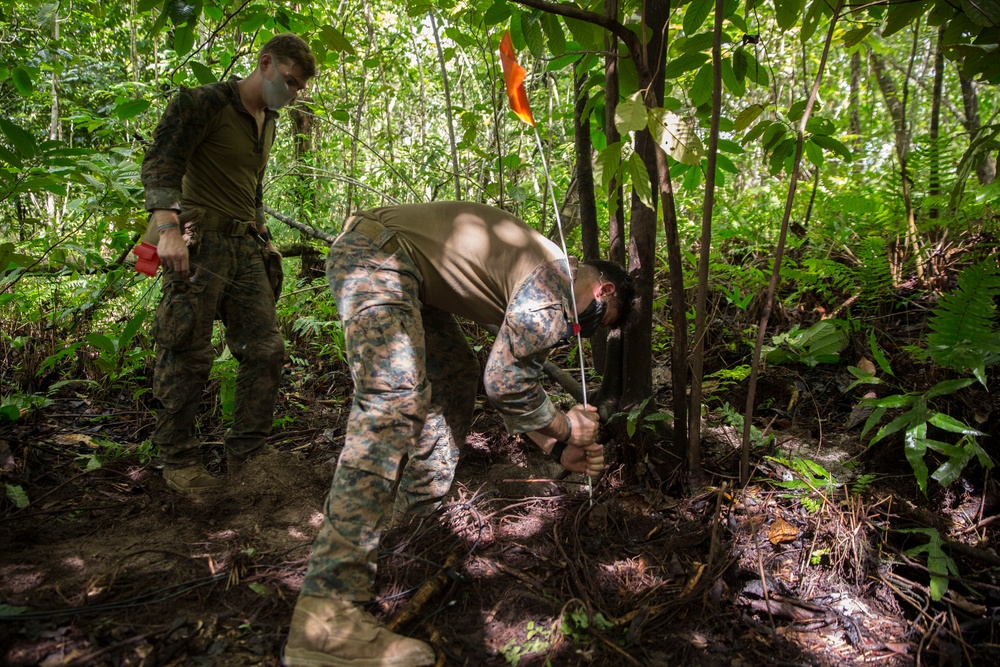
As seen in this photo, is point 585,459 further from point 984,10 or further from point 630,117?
point 984,10

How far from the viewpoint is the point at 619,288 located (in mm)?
2381

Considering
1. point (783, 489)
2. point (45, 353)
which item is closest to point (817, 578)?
point (783, 489)

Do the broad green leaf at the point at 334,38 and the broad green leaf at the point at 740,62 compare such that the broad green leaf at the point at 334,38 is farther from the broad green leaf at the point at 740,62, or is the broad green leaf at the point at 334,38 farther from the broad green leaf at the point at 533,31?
the broad green leaf at the point at 740,62

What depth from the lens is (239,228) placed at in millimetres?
3148

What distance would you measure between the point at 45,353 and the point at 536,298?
4067mm

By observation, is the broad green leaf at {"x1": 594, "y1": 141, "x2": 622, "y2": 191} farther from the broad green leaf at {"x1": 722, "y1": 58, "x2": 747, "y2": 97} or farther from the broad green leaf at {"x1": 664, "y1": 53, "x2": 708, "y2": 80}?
the broad green leaf at {"x1": 722, "y1": 58, "x2": 747, "y2": 97}

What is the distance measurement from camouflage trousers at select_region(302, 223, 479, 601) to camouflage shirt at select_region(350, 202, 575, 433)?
0.12 meters

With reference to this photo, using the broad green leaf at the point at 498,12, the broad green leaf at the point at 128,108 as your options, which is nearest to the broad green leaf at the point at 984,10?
the broad green leaf at the point at 498,12

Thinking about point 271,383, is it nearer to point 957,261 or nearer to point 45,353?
point 45,353

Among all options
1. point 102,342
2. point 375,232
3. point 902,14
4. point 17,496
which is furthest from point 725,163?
point 17,496

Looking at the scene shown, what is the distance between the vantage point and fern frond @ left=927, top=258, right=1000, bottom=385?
2248 mm

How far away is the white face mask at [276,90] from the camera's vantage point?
2.98m

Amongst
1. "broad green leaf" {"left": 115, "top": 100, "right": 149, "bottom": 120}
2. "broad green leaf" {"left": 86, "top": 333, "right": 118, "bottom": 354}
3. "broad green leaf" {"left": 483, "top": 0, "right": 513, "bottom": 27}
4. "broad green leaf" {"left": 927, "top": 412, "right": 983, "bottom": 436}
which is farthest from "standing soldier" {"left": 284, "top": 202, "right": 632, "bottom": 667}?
"broad green leaf" {"left": 86, "top": 333, "right": 118, "bottom": 354}

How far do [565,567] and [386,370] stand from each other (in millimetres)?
1053
